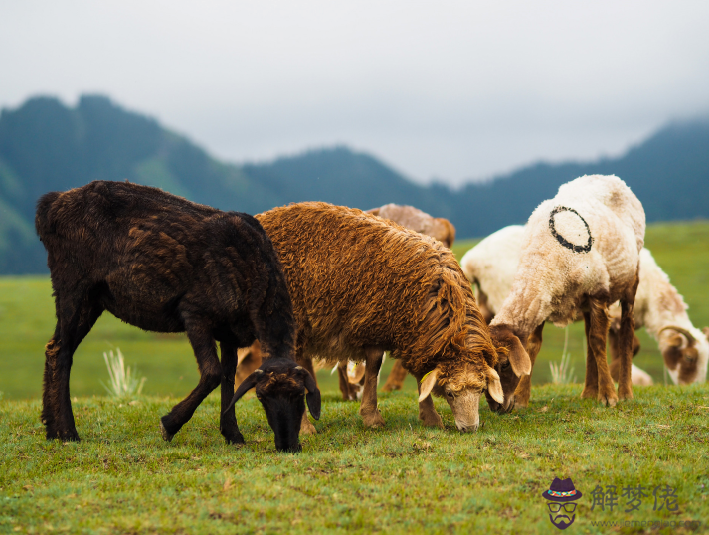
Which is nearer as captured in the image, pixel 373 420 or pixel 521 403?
pixel 373 420

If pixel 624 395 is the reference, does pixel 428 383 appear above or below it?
above

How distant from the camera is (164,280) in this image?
6.94m

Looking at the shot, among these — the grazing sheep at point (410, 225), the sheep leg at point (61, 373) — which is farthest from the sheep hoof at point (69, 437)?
the grazing sheep at point (410, 225)

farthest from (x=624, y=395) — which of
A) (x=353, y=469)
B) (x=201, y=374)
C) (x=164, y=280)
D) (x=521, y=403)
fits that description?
(x=164, y=280)

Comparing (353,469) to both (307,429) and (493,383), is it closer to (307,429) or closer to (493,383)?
(307,429)

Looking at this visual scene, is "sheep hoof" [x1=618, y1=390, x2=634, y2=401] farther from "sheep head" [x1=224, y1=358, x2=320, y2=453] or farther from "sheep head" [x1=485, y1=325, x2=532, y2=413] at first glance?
"sheep head" [x1=224, y1=358, x2=320, y2=453]

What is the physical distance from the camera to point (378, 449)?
6324 mm

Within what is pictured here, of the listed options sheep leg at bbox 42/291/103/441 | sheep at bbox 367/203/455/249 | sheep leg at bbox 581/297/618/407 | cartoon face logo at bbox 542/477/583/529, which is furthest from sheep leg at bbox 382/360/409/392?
cartoon face logo at bbox 542/477/583/529

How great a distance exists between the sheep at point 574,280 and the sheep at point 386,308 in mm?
923

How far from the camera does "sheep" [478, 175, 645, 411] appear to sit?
8438mm

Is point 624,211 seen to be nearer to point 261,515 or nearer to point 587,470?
point 587,470

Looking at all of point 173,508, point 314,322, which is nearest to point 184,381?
point 314,322

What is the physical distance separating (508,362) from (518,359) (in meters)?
0.20

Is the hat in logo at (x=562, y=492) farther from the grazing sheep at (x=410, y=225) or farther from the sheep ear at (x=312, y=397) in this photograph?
the grazing sheep at (x=410, y=225)
